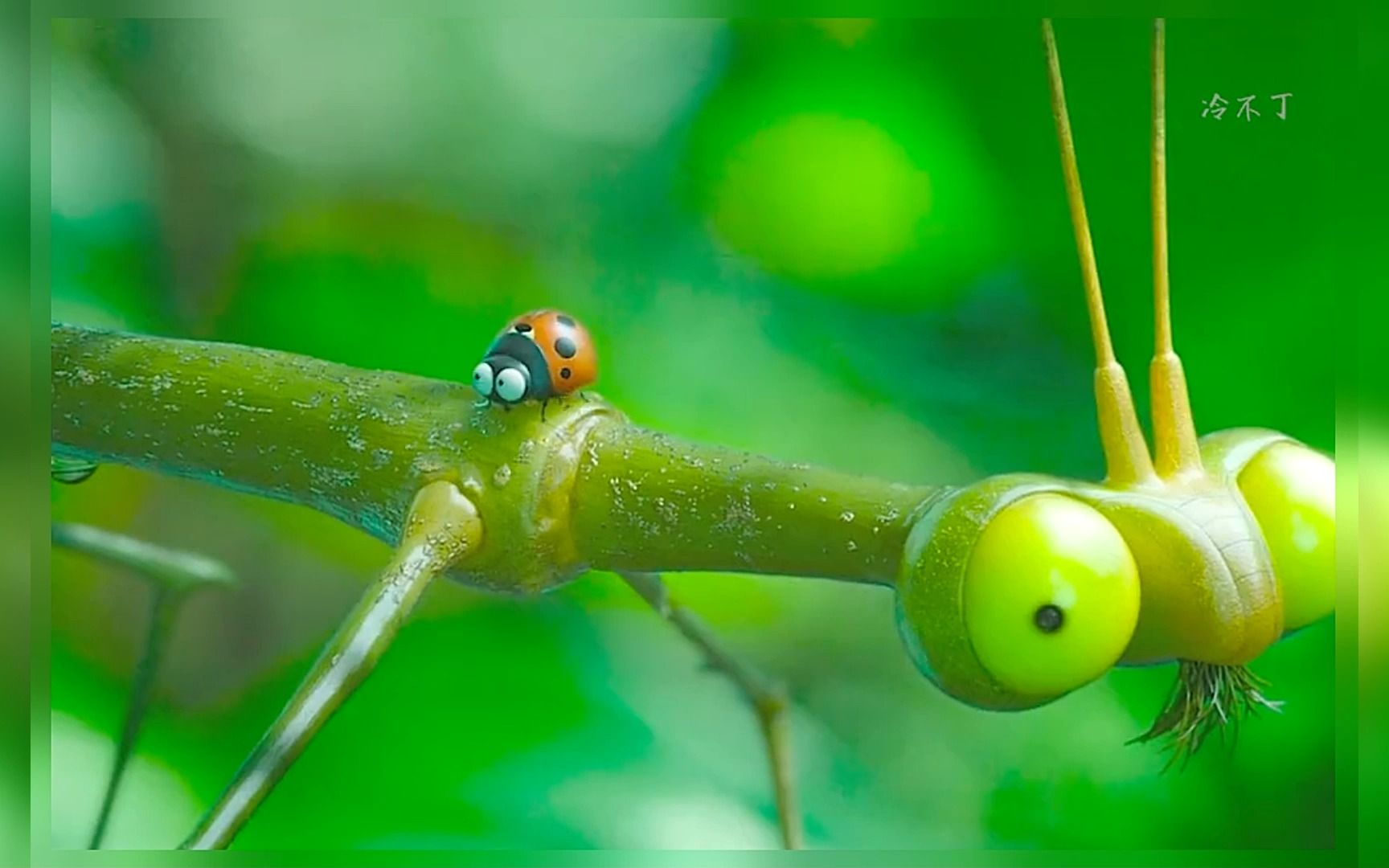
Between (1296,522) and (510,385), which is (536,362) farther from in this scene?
(1296,522)

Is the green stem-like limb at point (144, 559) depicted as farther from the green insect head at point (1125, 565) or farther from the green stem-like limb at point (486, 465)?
the green insect head at point (1125, 565)

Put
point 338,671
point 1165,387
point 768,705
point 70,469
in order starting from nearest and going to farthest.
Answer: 1. point 338,671
2. point 1165,387
3. point 70,469
4. point 768,705

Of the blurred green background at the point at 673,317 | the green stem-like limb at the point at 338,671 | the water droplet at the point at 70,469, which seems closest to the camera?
the green stem-like limb at the point at 338,671

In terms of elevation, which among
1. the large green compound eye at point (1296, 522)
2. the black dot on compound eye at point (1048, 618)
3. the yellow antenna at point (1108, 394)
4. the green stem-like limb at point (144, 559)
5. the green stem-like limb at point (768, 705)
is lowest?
the green stem-like limb at point (768, 705)

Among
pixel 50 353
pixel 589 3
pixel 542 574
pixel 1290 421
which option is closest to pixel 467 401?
pixel 542 574

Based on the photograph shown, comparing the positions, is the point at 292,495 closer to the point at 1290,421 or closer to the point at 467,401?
the point at 467,401

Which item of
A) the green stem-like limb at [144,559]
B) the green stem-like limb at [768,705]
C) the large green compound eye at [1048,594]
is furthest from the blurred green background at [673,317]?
the large green compound eye at [1048,594]

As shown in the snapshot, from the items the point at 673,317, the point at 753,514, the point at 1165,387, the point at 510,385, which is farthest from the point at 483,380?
the point at 673,317
